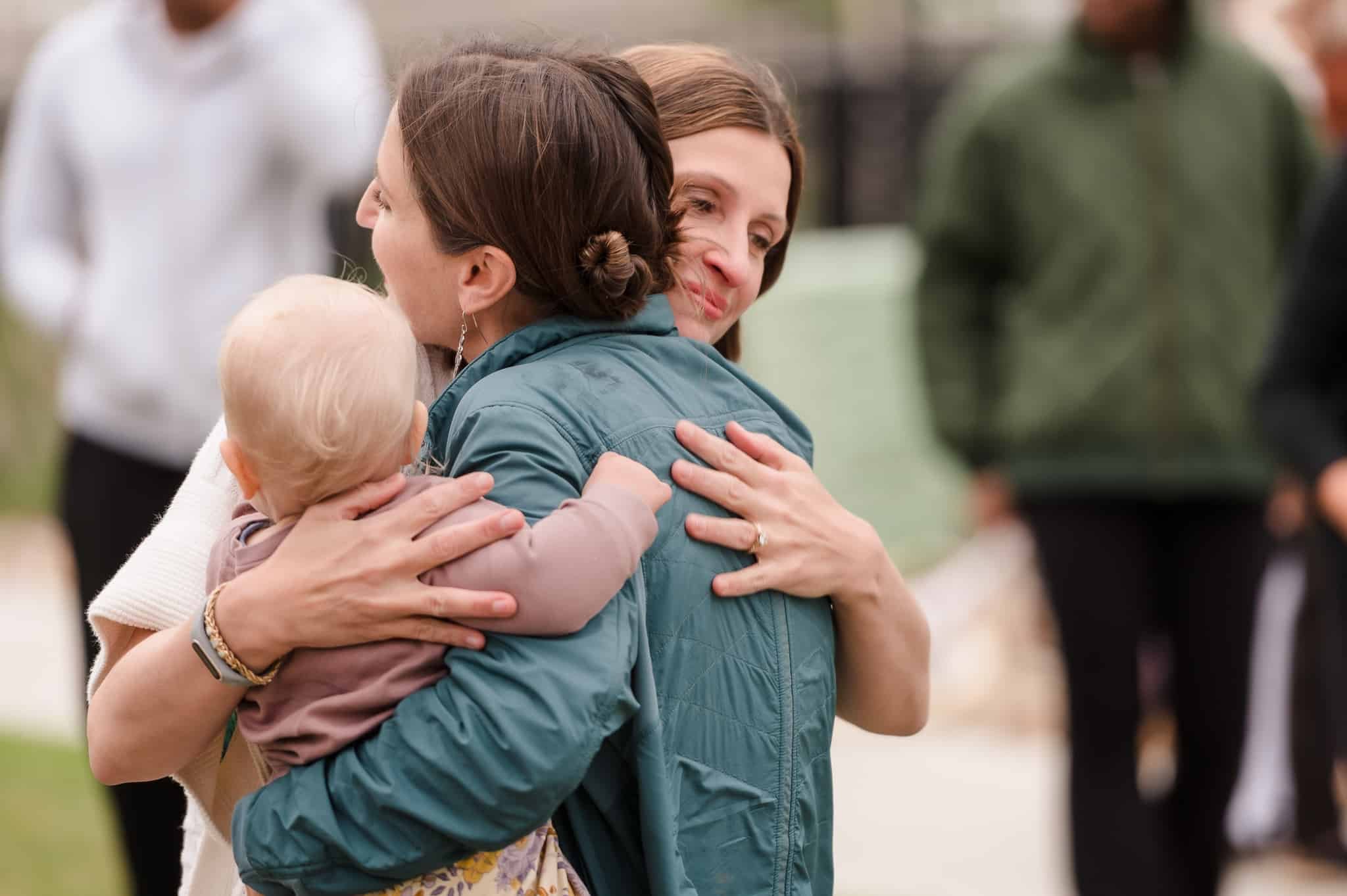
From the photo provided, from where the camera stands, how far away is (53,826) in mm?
5391

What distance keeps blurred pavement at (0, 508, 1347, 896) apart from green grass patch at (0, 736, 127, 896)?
24 centimetres

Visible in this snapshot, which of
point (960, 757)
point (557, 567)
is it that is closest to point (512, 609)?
point (557, 567)

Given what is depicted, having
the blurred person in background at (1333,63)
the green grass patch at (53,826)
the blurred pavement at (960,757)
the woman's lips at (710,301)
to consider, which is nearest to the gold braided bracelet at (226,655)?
the woman's lips at (710,301)

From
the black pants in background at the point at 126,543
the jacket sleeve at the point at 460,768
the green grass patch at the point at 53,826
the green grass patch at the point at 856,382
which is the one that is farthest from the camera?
the green grass patch at the point at 856,382

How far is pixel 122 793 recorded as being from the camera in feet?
11.2

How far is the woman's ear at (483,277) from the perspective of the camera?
1659 mm

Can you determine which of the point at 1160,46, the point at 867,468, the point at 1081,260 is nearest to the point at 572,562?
the point at 1081,260

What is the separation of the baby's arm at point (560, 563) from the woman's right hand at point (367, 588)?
0.04 ft

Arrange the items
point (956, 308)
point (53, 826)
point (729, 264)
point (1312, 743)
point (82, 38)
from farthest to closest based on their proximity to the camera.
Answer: point (53, 826) → point (1312, 743) → point (956, 308) → point (82, 38) → point (729, 264)

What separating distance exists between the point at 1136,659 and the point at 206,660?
3.01 metres

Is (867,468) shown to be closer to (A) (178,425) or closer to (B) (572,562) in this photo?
(A) (178,425)

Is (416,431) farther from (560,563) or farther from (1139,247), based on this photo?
(1139,247)

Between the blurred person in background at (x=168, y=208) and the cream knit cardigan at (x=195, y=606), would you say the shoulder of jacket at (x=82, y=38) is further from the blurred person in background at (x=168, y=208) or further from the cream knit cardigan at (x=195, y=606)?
the cream knit cardigan at (x=195, y=606)

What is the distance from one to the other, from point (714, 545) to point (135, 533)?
2146mm
